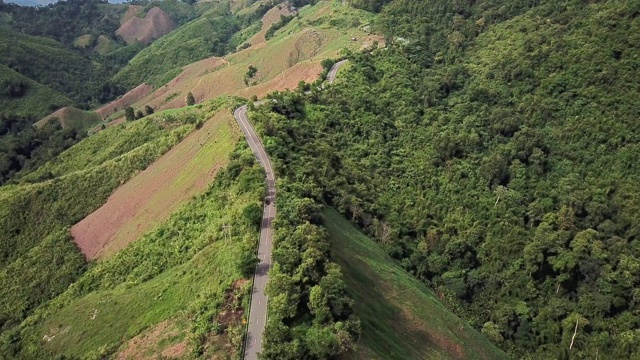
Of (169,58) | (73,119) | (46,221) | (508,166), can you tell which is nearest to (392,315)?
(508,166)

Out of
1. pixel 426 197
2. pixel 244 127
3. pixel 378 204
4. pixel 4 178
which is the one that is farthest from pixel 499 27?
pixel 4 178

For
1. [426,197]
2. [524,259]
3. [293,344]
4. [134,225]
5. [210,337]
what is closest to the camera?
[293,344]

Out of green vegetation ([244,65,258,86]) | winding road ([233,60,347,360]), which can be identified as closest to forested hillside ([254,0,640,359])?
winding road ([233,60,347,360])

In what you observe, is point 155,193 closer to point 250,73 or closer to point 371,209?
point 371,209

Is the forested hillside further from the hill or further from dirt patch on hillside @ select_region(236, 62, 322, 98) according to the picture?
the hill

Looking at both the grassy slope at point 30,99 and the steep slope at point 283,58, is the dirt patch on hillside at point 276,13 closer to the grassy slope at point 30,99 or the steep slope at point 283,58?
the steep slope at point 283,58

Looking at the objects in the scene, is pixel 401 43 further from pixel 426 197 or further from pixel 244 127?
pixel 244 127

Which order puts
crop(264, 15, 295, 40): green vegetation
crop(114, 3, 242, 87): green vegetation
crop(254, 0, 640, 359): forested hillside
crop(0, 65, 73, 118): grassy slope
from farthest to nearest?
crop(114, 3, 242, 87): green vegetation, crop(264, 15, 295, 40): green vegetation, crop(0, 65, 73, 118): grassy slope, crop(254, 0, 640, 359): forested hillside
